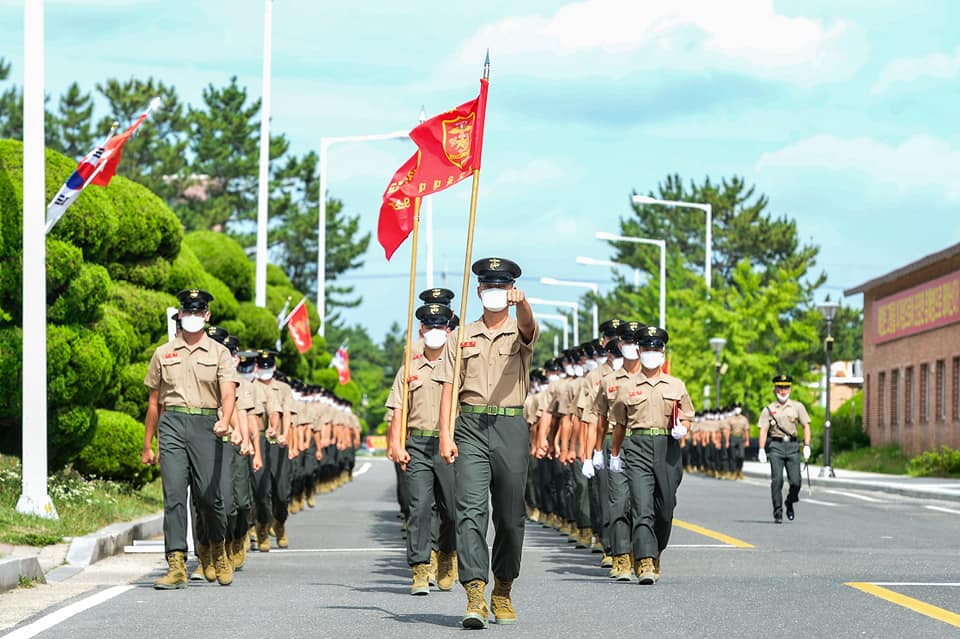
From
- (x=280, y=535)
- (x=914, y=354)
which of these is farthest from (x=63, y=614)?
(x=914, y=354)

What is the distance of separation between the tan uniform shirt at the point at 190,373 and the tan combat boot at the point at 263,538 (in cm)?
471

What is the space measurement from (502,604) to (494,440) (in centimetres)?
99

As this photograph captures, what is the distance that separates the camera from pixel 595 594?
42.9 feet

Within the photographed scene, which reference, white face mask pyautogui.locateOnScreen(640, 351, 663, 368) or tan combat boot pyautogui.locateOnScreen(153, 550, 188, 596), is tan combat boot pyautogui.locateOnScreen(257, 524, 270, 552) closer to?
tan combat boot pyautogui.locateOnScreen(153, 550, 188, 596)

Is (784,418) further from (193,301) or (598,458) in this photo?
(193,301)

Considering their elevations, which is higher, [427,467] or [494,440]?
[494,440]

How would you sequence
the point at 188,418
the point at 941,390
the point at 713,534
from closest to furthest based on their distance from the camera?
the point at 188,418
the point at 713,534
the point at 941,390

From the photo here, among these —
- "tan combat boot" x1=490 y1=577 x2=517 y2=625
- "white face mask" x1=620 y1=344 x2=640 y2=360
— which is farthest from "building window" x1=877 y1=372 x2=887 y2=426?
"tan combat boot" x1=490 y1=577 x2=517 y2=625

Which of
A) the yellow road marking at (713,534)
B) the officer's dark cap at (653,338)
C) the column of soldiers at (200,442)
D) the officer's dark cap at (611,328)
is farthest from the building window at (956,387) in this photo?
the officer's dark cap at (653,338)

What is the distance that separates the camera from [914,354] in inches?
2201

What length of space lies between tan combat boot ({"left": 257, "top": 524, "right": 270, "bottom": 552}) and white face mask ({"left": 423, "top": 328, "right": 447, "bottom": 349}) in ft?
17.5

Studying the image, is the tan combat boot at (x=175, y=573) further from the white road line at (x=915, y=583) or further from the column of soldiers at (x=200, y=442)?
the white road line at (x=915, y=583)

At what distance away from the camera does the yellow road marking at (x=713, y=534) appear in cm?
1872

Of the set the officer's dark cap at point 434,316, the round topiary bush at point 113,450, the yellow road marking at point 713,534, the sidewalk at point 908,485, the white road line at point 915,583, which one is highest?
the officer's dark cap at point 434,316
